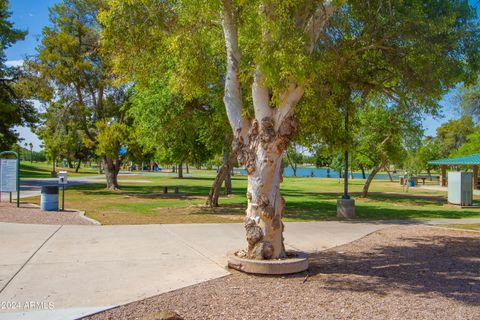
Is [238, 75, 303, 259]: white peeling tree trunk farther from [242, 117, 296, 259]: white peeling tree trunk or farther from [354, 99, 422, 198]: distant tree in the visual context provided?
[354, 99, 422, 198]: distant tree

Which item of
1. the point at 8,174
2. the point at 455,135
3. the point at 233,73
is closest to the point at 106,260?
the point at 233,73

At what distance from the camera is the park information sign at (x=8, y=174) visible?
16.9 meters

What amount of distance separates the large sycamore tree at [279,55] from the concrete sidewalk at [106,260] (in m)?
1.75

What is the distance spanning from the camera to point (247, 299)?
6.13m

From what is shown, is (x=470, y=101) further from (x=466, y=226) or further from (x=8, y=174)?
(x=8, y=174)

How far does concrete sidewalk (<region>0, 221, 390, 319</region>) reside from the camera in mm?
5824

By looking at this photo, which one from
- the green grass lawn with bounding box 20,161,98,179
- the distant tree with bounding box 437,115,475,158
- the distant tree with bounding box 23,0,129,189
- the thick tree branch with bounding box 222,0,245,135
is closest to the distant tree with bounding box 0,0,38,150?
the distant tree with bounding box 23,0,129,189

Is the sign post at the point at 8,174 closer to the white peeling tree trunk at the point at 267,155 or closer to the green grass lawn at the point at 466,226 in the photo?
the white peeling tree trunk at the point at 267,155

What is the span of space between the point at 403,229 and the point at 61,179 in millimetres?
11832

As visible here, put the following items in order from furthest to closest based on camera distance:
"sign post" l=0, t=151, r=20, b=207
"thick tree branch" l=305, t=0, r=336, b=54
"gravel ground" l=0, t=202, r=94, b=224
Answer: "sign post" l=0, t=151, r=20, b=207
"gravel ground" l=0, t=202, r=94, b=224
"thick tree branch" l=305, t=0, r=336, b=54

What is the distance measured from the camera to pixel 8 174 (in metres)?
16.9

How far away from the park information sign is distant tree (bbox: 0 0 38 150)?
15526mm

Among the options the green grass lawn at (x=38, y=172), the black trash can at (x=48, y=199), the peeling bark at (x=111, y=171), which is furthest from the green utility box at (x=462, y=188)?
the green grass lawn at (x=38, y=172)

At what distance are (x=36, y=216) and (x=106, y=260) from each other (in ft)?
23.9
